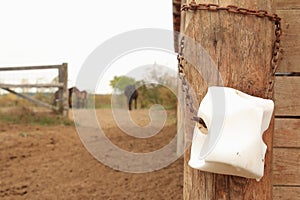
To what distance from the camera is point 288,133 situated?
65.9 inches

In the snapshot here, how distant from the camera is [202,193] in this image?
3.40 feet

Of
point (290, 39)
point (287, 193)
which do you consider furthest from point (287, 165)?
point (290, 39)

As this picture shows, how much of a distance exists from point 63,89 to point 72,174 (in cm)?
507

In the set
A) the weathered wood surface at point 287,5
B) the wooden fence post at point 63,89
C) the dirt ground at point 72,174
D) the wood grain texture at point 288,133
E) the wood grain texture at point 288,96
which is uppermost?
the weathered wood surface at point 287,5

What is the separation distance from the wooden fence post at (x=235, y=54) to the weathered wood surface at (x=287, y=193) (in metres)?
0.70

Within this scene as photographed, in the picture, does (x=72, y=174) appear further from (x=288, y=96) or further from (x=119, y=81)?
(x=288, y=96)

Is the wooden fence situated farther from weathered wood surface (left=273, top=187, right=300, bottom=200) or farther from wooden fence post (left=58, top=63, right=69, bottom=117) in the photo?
weathered wood surface (left=273, top=187, right=300, bottom=200)

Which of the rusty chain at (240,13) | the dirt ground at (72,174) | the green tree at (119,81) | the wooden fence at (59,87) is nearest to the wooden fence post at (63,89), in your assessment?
the wooden fence at (59,87)

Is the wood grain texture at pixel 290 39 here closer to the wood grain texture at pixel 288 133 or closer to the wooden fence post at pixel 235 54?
the wood grain texture at pixel 288 133

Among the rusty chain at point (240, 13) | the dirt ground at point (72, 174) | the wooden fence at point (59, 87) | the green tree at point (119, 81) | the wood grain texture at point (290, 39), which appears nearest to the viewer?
the rusty chain at point (240, 13)

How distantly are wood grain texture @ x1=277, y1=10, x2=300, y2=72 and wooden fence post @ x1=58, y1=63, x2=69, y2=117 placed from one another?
7.60m

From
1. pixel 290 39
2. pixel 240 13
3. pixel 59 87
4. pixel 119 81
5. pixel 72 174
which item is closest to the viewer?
pixel 240 13

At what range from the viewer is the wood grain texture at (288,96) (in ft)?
5.48

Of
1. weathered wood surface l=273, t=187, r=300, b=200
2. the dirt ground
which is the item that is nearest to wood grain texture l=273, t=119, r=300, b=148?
weathered wood surface l=273, t=187, r=300, b=200
